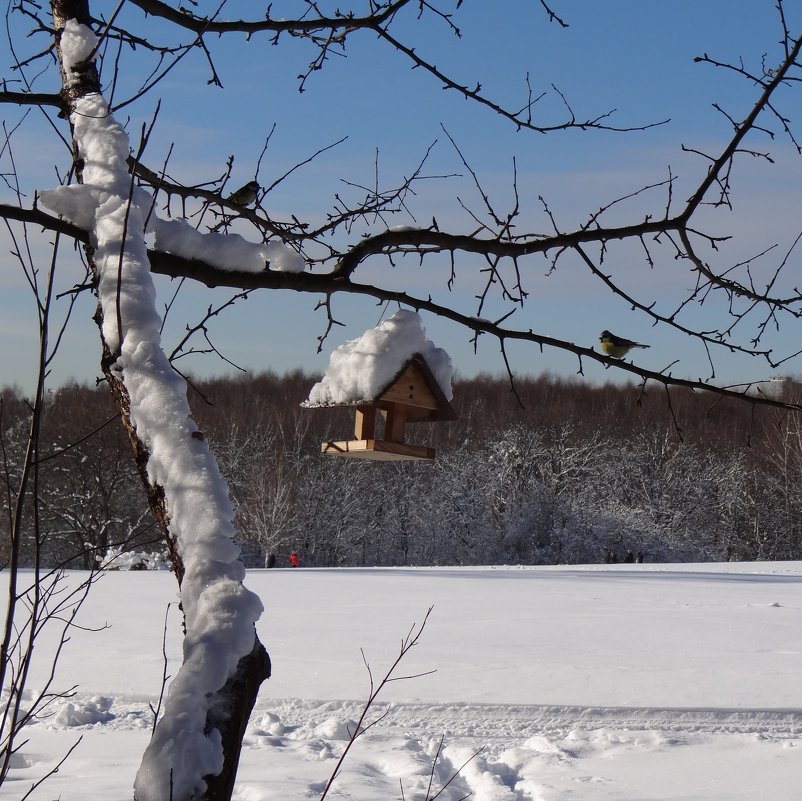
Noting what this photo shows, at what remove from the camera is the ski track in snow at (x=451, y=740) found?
4445 millimetres

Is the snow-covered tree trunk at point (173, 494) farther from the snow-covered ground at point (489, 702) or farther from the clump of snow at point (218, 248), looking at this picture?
the snow-covered ground at point (489, 702)

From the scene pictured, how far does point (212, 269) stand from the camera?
84.1 inches

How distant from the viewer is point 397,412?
2.97m

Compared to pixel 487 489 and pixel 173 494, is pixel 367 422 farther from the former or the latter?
pixel 487 489

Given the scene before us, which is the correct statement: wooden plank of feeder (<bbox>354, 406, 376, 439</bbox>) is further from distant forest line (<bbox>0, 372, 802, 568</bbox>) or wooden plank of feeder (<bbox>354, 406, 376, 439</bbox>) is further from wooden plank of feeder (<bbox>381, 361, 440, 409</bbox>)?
distant forest line (<bbox>0, 372, 802, 568</bbox>)

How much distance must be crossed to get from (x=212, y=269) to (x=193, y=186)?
1.12 metres

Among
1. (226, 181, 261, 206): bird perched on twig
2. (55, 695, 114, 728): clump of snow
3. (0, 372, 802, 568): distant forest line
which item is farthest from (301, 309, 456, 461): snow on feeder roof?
(0, 372, 802, 568): distant forest line

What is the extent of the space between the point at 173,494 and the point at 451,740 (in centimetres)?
395

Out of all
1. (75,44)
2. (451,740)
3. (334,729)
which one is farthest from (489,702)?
(75,44)

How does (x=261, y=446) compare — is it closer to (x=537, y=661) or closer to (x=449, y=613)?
(x=449, y=613)

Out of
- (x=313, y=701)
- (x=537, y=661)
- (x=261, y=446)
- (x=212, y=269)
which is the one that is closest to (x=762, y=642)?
(x=537, y=661)

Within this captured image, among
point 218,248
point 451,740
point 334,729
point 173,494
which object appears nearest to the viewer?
point 173,494

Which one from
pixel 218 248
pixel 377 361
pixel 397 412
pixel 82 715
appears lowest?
pixel 82 715

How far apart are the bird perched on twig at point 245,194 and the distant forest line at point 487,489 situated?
826 inches
